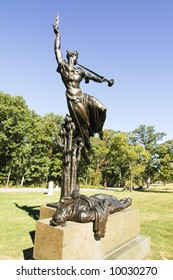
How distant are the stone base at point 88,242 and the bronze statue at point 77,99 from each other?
2.89 m

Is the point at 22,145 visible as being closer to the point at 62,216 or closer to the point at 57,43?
the point at 57,43

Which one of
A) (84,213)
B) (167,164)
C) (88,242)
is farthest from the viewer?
(167,164)

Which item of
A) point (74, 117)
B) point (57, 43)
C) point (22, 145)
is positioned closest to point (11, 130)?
point (22, 145)

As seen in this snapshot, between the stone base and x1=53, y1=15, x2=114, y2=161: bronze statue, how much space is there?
2893 mm

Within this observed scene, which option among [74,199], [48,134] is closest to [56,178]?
[48,134]

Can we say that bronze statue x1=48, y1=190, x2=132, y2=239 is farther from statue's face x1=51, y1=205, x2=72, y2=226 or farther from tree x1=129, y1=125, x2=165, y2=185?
tree x1=129, y1=125, x2=165, y2=185

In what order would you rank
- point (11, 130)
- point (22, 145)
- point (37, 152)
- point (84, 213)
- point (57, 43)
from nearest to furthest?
point (84, 213) < point (57, 43) < point (11, 130) < point (22, 145) < point (37, 152)

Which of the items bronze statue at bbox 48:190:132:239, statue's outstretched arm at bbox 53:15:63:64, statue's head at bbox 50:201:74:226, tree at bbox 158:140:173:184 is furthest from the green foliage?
statue's head at bbox 50:201:74:226

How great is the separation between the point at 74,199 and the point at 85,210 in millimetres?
547

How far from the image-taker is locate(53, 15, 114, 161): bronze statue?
21.2ft

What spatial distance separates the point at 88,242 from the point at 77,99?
4.04 metres

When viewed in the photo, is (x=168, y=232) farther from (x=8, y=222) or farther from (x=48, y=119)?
(x=48, y=119)

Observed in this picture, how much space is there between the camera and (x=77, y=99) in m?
6.42

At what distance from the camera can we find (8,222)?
23.7 ft
